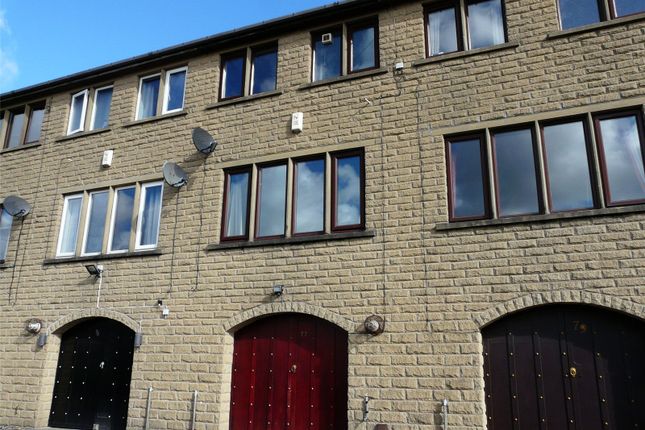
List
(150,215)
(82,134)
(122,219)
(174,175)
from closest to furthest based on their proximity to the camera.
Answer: (174,175)
(150,215)
(122,219)
(82,134)

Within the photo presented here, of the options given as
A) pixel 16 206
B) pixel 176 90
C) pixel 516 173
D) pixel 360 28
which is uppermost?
pixel 360 28

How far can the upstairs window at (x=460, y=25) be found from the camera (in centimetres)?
870

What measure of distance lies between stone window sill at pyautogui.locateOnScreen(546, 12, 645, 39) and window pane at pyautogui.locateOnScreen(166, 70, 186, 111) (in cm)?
683

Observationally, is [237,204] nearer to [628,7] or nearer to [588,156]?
[588,156]

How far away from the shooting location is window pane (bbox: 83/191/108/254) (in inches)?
420

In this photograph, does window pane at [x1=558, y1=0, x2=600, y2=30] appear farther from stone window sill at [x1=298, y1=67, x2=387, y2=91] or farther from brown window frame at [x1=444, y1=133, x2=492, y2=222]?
stone window sill at [x1=298, y1=67, x2=387, y2=91]

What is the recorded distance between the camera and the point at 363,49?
9.59m

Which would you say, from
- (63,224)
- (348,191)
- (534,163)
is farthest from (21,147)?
(534,163)

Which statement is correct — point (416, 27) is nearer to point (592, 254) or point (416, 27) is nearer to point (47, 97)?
point (592, 254)

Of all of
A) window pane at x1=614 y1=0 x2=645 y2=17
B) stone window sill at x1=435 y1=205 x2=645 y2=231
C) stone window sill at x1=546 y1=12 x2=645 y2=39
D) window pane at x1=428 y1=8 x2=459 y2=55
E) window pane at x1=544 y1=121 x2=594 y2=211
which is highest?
window pane at x1=428 y1=8 x2=459 y2=55

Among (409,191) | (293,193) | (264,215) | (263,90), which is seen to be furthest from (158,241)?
(409,191)

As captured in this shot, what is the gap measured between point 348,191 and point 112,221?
15.9 ft

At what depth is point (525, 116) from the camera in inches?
313

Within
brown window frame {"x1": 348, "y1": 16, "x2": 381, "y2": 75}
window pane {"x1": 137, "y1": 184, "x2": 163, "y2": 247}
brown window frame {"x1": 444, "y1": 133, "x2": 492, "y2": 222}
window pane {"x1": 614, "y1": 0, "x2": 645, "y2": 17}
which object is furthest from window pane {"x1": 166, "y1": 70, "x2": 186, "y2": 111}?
window pane {"x1": 614, "y1": 0, "x2": 645, "y2": 17}
